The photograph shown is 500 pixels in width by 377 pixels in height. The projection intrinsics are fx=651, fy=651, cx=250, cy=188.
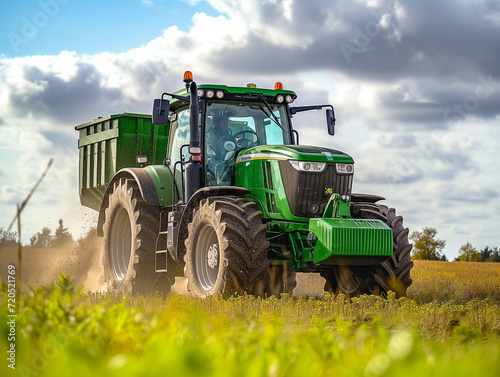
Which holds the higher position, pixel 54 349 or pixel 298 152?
pixel 298 152

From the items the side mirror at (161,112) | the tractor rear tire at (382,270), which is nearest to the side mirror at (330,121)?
the tractor rear tire at (382,270)

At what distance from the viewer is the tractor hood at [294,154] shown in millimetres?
8812

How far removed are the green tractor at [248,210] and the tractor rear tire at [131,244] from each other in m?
0.02

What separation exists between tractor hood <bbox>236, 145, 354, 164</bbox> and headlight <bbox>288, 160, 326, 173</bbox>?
1.7 inches

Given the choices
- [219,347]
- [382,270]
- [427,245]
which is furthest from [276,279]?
[427,245]

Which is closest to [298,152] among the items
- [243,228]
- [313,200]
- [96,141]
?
[313,200]

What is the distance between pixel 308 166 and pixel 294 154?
0.83ft

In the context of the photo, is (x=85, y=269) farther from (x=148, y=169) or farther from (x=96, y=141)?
(x=148, y=169)

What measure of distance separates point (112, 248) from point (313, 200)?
4.30m

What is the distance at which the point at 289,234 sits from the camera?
351 inches

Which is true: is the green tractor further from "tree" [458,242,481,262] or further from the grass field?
"tree" [458,242,481,262]

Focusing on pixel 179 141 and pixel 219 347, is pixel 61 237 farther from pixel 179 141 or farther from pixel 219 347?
pixel 219 347

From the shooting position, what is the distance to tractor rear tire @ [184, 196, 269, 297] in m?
8.01

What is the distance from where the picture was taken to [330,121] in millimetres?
9938
